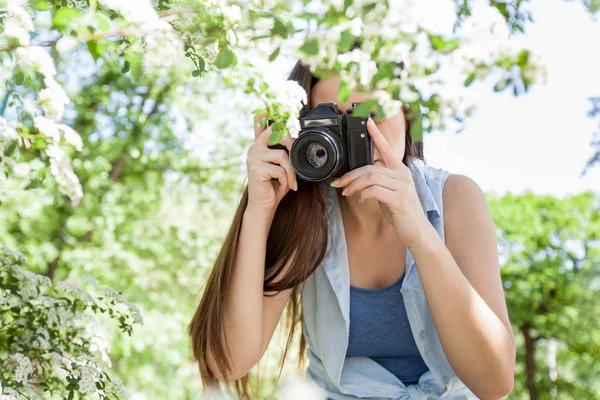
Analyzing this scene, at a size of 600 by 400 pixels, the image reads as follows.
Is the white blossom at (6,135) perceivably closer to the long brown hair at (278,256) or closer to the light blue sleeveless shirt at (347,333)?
the long brown hair at (278,256)

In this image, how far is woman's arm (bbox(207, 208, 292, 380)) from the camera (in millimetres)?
1512

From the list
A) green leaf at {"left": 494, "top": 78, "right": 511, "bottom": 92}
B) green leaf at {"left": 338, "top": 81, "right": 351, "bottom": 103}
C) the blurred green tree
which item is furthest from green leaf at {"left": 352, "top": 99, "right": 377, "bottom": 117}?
the blurred green tree

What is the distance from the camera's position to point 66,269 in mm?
5383

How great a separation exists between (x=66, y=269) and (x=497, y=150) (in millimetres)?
3313

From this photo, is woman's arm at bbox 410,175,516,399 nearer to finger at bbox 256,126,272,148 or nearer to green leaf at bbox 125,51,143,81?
finger at bbox 256,126,272,148

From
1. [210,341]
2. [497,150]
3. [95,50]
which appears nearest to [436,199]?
[210,341]

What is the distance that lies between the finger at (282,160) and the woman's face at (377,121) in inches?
6.5

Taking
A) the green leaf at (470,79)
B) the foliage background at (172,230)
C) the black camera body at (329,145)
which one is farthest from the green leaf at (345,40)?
the foliage background at (172,230)

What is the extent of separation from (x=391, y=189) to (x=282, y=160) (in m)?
0.25

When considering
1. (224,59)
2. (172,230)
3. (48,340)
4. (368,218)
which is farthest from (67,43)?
(172,230)

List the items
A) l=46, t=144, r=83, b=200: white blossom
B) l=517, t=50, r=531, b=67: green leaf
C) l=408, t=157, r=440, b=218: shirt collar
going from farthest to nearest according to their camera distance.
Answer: l=408, t=157, r=440, b=218: shirt collar, l=46, t=144, r=83, b=200: white blossom, l=517, t=50, r=531, b=67: green leaf

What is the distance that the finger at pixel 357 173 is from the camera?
1.42 m

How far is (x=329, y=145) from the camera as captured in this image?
4.63 ft

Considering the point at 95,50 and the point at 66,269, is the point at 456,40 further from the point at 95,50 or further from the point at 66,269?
the point at 66,269
